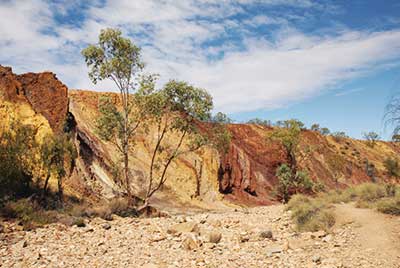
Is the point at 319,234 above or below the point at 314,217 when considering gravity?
below

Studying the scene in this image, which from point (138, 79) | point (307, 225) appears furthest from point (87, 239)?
point (138, 79)

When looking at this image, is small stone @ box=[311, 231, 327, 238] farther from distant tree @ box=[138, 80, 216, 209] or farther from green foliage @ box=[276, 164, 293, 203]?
green foliage @ box=[276, 164, 293, 203]

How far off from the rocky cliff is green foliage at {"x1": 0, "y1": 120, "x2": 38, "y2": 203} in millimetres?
4406

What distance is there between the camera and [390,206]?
12125 millimetres

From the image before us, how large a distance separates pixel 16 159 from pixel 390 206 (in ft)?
56.0

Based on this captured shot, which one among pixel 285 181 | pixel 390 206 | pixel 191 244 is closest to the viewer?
pixel 191 244

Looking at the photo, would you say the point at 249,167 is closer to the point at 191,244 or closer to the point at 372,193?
the point at 372,193

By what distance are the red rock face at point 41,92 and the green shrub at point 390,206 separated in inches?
801

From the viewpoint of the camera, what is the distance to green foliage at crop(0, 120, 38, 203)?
17.1 metres

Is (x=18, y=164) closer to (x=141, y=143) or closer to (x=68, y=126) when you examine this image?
(x=68, y=126)

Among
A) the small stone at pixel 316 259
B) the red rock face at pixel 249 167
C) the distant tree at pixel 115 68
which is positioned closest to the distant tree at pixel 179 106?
the distant tree at pixel 115 68

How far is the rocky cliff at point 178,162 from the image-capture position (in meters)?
24.6

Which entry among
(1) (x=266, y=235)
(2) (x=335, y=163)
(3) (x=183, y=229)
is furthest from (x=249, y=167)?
(1) (x=266, y=235)

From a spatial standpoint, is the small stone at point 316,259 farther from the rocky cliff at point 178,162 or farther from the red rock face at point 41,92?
the red rock face at point 41,92
